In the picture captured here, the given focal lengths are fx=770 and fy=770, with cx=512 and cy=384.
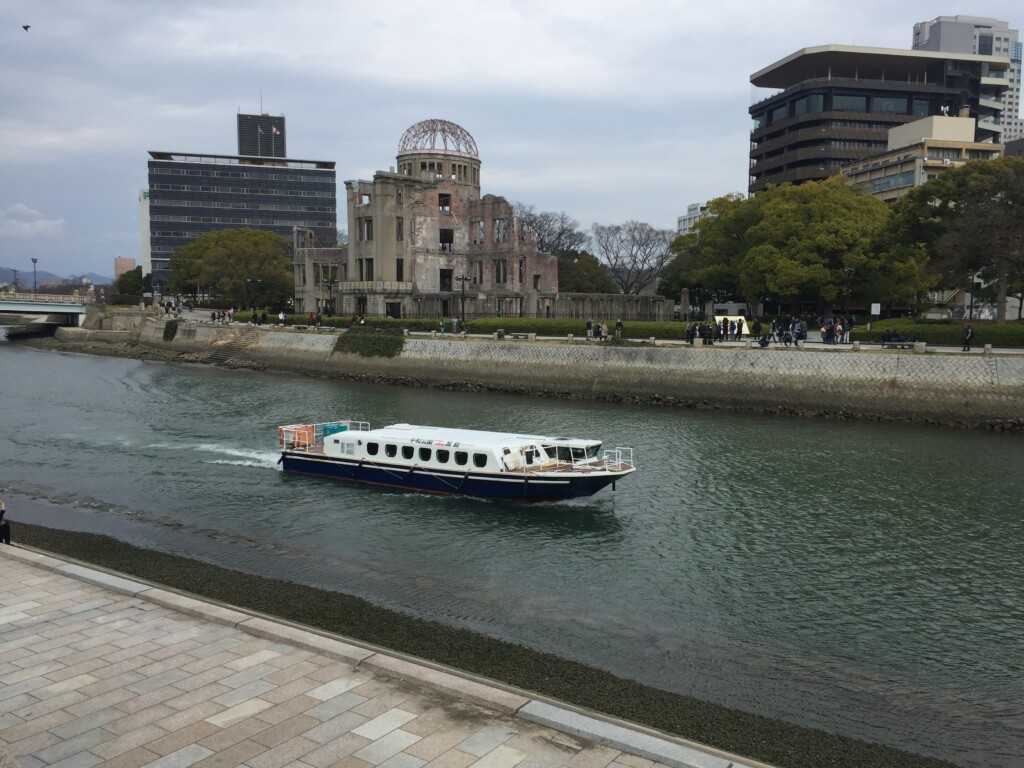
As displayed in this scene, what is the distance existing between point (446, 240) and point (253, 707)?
300ft

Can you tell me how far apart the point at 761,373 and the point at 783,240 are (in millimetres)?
25924

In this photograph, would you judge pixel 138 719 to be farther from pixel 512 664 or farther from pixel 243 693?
pixel 512 664

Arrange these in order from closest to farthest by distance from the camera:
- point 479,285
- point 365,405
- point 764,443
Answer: point 764,443
point 365,405
point 479,285

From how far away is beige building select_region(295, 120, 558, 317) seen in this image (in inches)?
3647

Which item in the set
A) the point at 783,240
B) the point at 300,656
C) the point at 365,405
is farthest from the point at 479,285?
the point at 300,656

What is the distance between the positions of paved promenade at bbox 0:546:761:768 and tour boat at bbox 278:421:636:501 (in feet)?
49.6

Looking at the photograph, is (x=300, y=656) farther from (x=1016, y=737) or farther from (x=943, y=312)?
(x=943, y=312)

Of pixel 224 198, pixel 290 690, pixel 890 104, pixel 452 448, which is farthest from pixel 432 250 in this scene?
pixel 224 198

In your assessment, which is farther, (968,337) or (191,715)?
(968,337)

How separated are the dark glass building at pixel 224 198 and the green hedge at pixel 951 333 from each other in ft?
475

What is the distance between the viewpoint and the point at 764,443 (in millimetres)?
39844

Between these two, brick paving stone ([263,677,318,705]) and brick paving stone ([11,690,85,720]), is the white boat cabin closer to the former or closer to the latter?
brick paving stone ([263,677,318,705])

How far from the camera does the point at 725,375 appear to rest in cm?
5159

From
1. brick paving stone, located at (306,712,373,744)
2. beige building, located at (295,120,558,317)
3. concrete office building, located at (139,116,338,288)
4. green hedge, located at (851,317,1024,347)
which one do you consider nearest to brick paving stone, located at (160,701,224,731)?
brick paving stone, located at (306,712,373,744)
